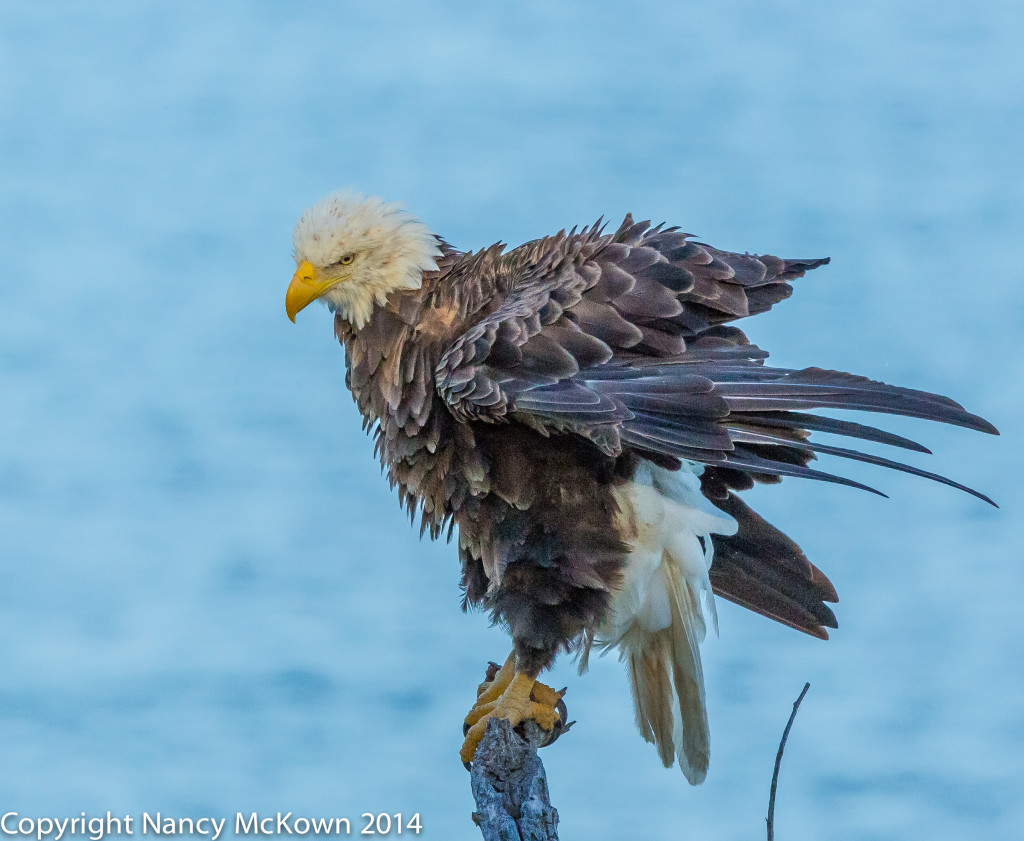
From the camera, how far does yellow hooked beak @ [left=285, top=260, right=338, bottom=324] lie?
482cm

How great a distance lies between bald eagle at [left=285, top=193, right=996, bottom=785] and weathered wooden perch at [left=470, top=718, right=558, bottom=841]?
0.53 m

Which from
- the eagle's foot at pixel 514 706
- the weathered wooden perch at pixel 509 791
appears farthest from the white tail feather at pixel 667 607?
the weathered wooden perch at pixel 509 791

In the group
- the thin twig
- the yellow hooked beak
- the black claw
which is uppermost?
the yellow hooked beak

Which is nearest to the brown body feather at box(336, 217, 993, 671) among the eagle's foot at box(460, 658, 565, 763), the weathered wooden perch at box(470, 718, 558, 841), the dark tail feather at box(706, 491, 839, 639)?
the dark tail feather at box(706, 491, 839, 639)

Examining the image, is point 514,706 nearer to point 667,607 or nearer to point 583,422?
point 667,607

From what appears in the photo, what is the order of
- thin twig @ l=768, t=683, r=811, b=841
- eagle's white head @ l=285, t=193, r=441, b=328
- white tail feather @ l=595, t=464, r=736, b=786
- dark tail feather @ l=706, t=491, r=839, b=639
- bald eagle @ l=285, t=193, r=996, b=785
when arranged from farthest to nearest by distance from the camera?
dark tail feather @ l=706, t=491, r=839, b=639 → eagle's white head @ l=285, t=193, r=441, b=328 → white tail feather @ l=595, t=464, r=736, b=786 → bald eagle @ l=285, t=193, r=996, b=785 → thin twig @ l=768, t=683, r=811, b=841

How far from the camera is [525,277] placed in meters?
4.79

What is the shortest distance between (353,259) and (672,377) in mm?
1189

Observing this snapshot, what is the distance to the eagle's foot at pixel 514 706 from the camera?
488 cm

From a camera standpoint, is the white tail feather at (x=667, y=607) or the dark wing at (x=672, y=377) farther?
the white tail feather at (x=667, y=607)

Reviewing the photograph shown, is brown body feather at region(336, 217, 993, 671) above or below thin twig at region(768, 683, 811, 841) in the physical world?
above

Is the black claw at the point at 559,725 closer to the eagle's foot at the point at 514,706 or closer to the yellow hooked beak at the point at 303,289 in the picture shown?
the eagle's foot at the point at 514,706

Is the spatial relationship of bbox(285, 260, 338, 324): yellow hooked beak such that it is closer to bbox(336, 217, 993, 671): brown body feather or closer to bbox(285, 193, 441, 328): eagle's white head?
bbox(285, 193, 441, 328): eagle's white head

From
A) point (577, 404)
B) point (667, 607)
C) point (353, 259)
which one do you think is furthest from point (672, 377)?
point (353, 259)
